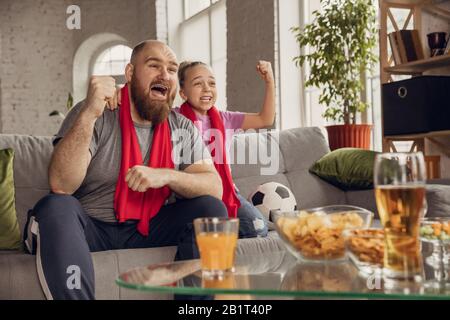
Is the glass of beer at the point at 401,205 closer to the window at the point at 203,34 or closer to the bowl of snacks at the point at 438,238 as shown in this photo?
the bowl of snacks at the point at 438,238

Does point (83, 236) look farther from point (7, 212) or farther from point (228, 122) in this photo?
point (228, 122)

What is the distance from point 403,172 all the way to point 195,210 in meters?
1.06

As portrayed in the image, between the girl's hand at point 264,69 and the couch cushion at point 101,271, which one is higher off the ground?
the girl's hand at point 264,69

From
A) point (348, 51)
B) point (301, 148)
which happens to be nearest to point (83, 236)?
point (301, 148)

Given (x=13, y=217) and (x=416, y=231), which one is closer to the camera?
(x=416, y=231)

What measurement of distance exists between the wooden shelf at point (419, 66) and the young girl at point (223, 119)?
1172mm

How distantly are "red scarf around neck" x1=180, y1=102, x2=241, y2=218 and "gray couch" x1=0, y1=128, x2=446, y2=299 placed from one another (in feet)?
0.64

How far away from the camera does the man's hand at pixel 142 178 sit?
69.1 inches

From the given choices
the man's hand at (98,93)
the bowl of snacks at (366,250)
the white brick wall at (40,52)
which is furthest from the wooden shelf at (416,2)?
the white brick wall at (40,52)

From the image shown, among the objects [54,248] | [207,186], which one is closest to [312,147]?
[207,186]

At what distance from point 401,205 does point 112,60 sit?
8.95 meters

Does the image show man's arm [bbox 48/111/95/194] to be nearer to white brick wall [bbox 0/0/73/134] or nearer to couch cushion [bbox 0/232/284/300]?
couch cushion [bbox 0/232/284/300]
